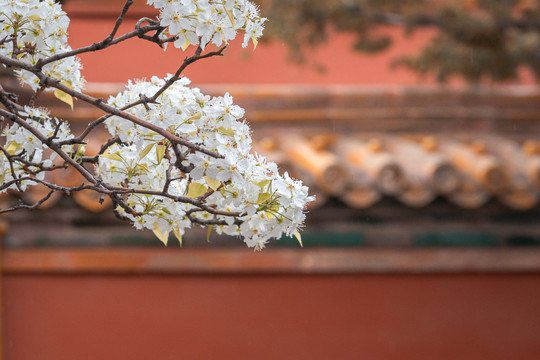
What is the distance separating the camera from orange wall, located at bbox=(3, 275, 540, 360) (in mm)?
3504

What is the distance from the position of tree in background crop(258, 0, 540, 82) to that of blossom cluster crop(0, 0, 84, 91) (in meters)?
2.67

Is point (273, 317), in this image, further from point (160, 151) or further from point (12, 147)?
point (160, 151)

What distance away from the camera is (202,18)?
1.08 meters

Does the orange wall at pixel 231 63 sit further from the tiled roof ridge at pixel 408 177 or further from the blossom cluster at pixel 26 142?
the blossom cluster at pixel 26 142

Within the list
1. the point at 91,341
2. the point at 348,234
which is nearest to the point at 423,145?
the point at 348,234

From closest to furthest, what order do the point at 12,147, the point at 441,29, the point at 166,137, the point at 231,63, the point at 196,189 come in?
the point at 166,137 → the point at 196,189 → the point at 12,147 → the point at 441,29 → the point at 231,63

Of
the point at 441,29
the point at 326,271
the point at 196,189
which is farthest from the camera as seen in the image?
the point at 441,29

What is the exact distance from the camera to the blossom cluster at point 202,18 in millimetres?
1074

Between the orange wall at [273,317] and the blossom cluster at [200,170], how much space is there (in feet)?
7.70

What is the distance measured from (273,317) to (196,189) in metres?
2.48

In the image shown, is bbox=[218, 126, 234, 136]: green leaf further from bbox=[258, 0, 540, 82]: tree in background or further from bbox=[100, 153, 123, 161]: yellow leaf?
bbox=[258, 0, 540, 82]: tree in background

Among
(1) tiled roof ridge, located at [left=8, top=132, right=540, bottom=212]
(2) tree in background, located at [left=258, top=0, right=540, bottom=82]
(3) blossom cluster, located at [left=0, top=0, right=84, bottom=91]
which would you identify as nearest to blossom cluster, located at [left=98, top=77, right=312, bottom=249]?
(3) blossom cluster, located at [left=0, top=0, right=84, bottom=91]

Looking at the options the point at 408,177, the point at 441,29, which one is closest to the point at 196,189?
the point at 408,177

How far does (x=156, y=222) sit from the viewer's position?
1.22m
